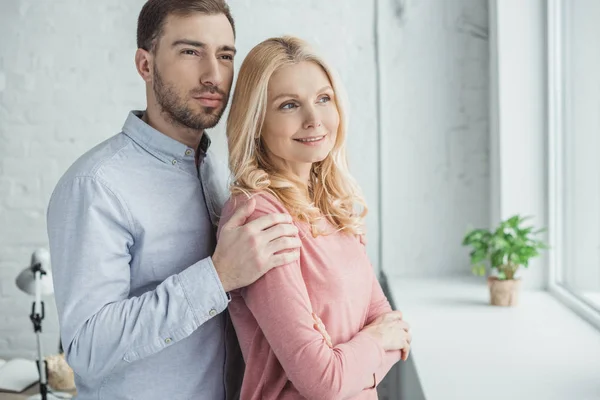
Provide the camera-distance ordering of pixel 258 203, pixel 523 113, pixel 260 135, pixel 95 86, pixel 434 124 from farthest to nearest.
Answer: pixel 95 86 → pixel 434 124 → pixel 523 113 → pixel 260 135 → pixel 258 203

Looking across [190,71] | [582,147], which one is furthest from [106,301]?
[582,147]

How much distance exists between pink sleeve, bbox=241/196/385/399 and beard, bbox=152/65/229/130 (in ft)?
1.30

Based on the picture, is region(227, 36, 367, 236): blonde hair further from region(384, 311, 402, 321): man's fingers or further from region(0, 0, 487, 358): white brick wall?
region(0, 0, 487, 358): white brick wall

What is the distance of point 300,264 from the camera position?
4.25 ft

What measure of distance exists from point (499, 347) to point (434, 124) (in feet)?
4.52

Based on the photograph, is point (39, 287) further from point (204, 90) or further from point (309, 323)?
point (309, 323)

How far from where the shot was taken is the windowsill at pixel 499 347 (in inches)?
60.2

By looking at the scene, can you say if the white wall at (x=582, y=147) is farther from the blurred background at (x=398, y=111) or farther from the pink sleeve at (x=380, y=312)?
the pink sleeve at (x=380, y=312)

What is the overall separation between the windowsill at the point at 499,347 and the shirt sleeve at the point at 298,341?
37 centimetres

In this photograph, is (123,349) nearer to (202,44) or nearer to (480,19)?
(202,44)

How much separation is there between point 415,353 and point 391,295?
3.00 ft

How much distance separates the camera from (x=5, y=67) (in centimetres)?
320


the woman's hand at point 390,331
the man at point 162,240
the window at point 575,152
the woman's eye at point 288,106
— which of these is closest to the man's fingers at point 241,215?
the man at point 162,240

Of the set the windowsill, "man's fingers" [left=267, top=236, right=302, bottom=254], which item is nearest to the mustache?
"man's fingers" [left=267, top=236, right=302, bottom=254]
